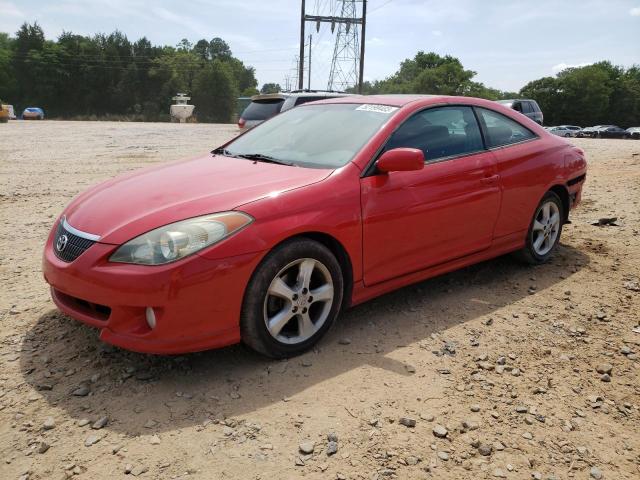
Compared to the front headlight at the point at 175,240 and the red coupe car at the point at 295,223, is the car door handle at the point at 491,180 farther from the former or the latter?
the front headlight at the point at 175,240

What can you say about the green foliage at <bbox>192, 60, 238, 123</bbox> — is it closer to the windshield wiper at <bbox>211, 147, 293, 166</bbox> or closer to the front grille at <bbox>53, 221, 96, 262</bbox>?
the windshield wiper at <bbox>211, 147, 293, 166</bbox>

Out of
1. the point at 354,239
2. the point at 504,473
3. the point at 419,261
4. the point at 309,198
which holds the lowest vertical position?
the point at 504,473

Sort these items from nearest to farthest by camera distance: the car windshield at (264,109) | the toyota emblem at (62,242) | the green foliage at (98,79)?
1. the toyota emblem at (62,242)
2. the car windshield at (264,109)
3. the green foliage at (98,79)

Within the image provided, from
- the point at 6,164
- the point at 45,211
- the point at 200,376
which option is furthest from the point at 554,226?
the point at 6,164

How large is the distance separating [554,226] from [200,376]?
3590 millimetres

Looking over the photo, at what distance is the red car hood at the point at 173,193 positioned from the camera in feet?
8.95

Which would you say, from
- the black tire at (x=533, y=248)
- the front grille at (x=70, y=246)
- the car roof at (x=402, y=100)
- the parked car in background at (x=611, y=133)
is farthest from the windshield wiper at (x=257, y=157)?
the parked car in background at (x=611, y=133)

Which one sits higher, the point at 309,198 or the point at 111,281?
the point at 309,198

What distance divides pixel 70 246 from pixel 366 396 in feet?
5.82

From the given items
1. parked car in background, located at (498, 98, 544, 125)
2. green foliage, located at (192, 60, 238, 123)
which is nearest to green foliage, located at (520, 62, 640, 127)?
green foliage, located at (192, 60, 238, 123)

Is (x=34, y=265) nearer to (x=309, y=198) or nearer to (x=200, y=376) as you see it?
(x=200, y=376)

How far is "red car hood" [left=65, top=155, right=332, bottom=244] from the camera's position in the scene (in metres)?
2.73

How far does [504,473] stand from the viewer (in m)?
2.17

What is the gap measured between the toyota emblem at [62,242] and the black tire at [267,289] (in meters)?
1.06
